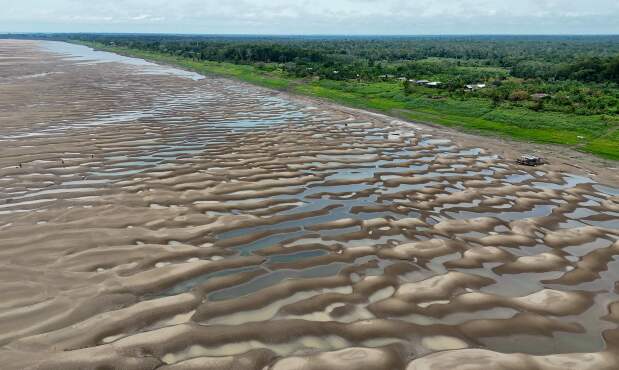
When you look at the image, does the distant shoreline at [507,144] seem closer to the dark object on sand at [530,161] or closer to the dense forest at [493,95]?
the dense forest at [493,95]

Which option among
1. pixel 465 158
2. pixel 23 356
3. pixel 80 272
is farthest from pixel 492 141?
pixel 23 356

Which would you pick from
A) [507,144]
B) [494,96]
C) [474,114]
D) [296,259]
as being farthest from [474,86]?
[296,259]

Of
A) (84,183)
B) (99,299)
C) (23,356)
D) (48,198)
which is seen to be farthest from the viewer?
(84,183)

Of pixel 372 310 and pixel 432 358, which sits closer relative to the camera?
pixel 432 358

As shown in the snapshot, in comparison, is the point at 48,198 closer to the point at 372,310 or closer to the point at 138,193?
the point at 138,193

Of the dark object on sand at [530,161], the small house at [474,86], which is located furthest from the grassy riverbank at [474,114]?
the dark object on sand at [530,161]

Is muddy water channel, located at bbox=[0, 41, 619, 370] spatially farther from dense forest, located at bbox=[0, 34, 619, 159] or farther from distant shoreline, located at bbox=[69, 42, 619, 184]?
dense forest, located at bbox=[0, 34, 619, 159]
